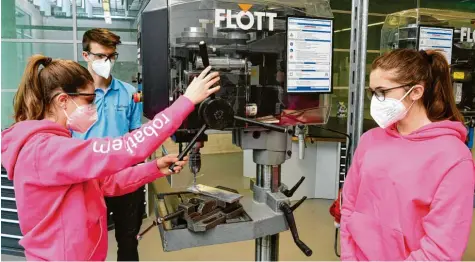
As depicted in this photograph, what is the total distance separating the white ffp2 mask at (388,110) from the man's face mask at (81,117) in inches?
35.4

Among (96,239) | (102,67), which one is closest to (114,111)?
(102,67)

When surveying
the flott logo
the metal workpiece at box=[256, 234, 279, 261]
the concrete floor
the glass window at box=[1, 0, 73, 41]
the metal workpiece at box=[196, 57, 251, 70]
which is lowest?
the concrete floor

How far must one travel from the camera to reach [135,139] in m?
1.06

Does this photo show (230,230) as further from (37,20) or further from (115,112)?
(37,20)

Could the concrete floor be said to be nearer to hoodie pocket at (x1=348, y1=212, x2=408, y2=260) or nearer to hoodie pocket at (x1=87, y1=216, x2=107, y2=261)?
hoodie pocket at (x1=87, y1=216, x2=107, y2=261)

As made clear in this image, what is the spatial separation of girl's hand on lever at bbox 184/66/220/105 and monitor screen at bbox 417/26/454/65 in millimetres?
1197

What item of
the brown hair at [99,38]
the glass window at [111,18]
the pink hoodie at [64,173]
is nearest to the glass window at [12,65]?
the glass window at [111,18]

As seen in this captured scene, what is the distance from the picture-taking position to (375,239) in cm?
111

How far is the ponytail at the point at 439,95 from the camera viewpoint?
114cm

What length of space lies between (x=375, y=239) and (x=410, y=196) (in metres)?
0.17

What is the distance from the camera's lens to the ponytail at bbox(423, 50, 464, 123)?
3.73ft

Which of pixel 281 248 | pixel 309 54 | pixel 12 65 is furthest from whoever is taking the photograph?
pixel 12 65

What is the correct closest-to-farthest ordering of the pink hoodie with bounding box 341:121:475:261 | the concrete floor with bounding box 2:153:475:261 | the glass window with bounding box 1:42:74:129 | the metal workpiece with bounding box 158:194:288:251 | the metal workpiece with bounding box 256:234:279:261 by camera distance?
1. the pink hoodie with bounding box 341:121:475:261
2. the metal workpiece with bounding box 158:194:288:251
3. the metal workpiece with bounding box 256:234:279:261
4. the concrete floor with bounding box 2:153:475:261
5. the glass window with bounding box 1:42:74:129

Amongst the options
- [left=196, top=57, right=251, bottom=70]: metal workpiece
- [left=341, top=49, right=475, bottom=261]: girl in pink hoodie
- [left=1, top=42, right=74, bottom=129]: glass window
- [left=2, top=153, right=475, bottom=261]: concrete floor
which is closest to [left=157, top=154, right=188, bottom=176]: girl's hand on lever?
[left=196, top=57, right=251, bottom=70]: metal workpiece
